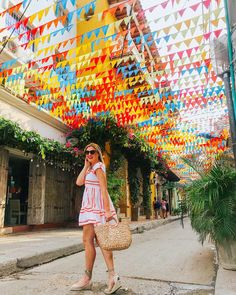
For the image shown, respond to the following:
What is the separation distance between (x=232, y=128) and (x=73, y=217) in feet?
34.9

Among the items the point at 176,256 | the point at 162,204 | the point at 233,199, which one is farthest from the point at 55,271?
the point at 162,204

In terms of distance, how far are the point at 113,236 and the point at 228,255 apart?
187 centimetres

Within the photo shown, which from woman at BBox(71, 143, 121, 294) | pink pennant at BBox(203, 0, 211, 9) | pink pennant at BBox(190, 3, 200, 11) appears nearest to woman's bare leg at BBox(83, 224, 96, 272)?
woman at BBox(71, 143, 121, 294)

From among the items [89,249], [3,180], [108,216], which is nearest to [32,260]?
[89,249]

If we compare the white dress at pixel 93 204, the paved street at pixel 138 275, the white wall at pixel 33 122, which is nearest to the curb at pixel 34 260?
the paved street at pixel 138 275

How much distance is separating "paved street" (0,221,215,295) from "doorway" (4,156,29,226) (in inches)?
222

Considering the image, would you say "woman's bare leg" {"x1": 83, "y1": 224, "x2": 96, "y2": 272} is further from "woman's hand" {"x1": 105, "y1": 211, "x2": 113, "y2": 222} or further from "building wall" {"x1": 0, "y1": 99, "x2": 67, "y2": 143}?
"building wall" {"x1": 0, "y1": 99, "x2": 67, "y2": 143}

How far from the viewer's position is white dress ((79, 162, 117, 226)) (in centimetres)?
338

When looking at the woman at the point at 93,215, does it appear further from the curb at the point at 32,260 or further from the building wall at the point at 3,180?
the building wall at the point at 3,180

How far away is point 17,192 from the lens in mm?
11508

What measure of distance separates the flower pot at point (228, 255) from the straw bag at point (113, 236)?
1.66 meters

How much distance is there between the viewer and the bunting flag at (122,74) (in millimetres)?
5988

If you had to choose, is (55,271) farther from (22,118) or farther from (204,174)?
(22,118)

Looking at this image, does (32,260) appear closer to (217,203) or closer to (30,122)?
(217,203)
